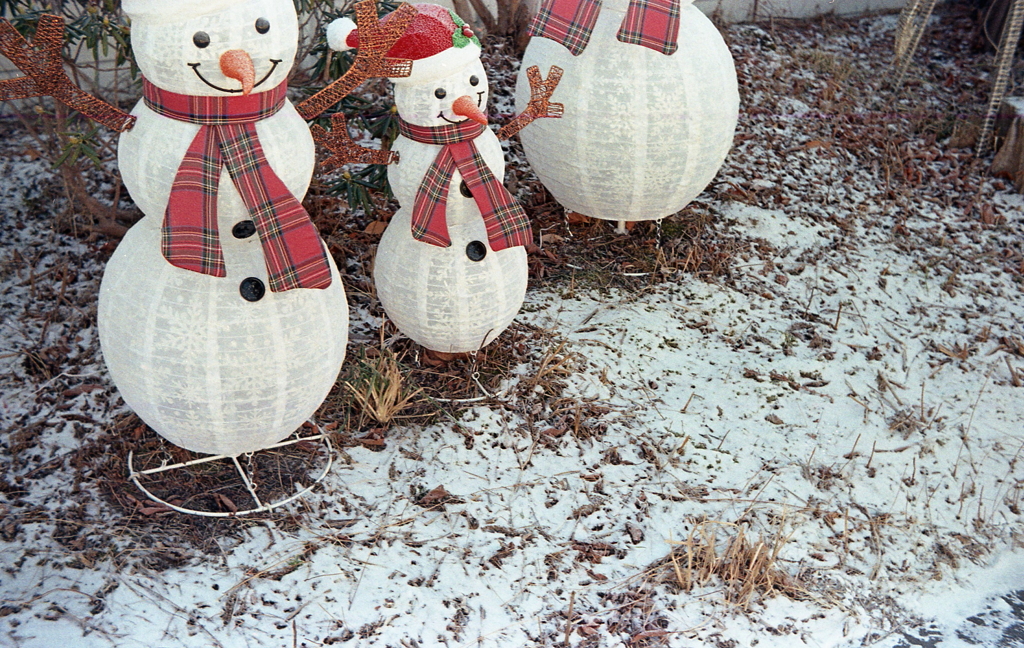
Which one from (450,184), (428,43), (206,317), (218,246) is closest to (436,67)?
(428,43)

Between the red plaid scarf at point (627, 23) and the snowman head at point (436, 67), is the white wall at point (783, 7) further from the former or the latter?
the snowman head at point (436, 67)

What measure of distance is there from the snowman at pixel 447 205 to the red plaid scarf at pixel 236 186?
19.9 inches

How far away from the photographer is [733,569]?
2812mm

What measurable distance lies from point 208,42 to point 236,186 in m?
0.36

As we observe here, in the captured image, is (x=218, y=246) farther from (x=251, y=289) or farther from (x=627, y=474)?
(x=627, y=474)

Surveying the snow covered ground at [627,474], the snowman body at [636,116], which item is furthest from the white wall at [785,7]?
the snowman body at [636,116]

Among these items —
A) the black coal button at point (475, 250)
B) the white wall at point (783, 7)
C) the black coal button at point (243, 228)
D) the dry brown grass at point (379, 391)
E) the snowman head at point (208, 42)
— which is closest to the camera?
the snowman head at point (208, 42)

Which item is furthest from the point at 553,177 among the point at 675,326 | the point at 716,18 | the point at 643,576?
the point at 716,18

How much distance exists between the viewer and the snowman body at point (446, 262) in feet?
9.43

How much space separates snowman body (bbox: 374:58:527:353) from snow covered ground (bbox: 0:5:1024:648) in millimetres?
339

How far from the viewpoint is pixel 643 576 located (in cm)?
282

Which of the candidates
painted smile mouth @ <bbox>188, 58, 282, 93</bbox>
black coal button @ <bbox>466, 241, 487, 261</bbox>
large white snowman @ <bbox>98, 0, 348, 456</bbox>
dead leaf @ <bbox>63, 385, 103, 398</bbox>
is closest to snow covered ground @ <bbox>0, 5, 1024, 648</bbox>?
dead leaf @ <bbox>63, 385, 103, 398</bbox>

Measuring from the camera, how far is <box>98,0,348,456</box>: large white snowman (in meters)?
2.26

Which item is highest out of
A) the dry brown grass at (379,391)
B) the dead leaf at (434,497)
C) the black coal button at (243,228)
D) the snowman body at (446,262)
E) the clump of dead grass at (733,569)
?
the black coal button at (243,228)
